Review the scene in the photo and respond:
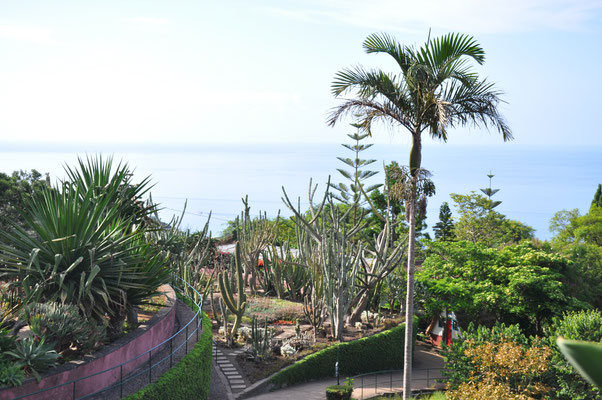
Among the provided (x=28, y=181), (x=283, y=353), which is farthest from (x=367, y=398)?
(x=28, y=181)

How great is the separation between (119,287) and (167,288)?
548 centimetres

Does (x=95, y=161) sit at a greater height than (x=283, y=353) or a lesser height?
A: greater

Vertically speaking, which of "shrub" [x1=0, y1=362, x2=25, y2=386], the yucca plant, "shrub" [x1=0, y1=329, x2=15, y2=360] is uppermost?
the yucca plant

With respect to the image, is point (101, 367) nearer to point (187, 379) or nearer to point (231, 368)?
point (187, 379)

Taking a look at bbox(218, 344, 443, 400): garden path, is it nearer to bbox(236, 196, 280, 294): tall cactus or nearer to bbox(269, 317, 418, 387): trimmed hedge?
bbox(269, 317, 418, 387): trimmed hedge

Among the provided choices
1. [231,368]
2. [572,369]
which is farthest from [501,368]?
[231,368]

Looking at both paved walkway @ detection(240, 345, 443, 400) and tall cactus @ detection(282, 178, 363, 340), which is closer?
paved walkway @ detection(240, 345, 443, 400)

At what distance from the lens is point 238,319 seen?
75.0ft

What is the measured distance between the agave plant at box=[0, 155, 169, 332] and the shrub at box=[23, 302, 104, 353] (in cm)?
40

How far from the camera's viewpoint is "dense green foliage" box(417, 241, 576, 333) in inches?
967

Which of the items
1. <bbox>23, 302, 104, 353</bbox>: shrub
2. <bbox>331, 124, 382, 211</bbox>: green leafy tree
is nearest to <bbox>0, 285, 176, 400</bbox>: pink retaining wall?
<bbox>23, 302, 104, 353</bbox>: shrub

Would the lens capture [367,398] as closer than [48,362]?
No

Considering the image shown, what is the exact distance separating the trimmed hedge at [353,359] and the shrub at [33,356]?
34.3 ft

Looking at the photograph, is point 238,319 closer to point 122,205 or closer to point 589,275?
point 122,205
